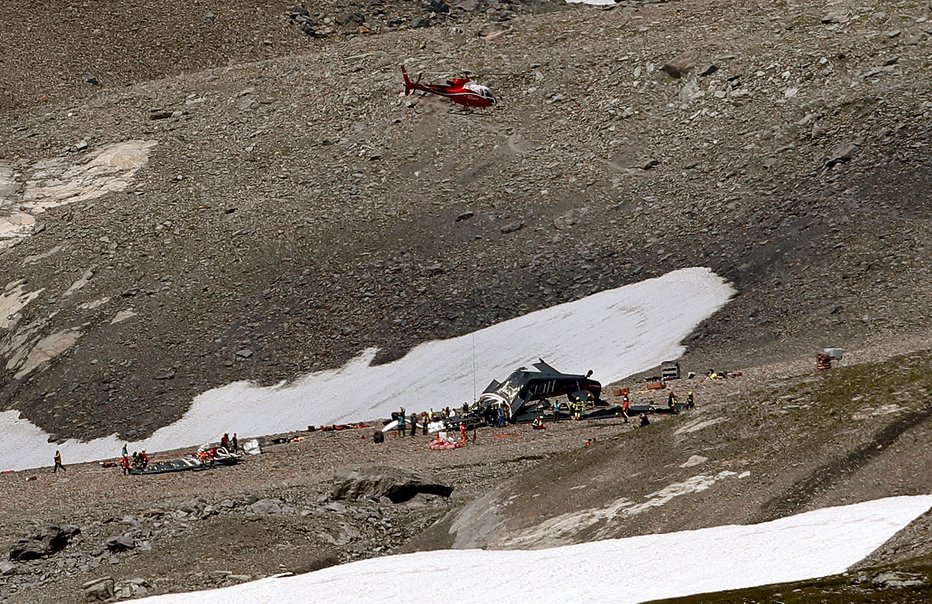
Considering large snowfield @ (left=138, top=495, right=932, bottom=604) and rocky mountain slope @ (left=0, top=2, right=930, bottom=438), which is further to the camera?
rocky mountain slope @ (left=0, top=2, right=930, bottom=438)

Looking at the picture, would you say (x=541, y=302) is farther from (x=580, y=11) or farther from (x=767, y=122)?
(x=580, y=11)

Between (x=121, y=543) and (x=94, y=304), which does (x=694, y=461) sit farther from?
(x=94, y=304)

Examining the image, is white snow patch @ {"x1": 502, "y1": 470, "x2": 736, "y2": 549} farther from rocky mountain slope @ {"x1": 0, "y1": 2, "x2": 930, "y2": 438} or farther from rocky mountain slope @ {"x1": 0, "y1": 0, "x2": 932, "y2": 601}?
rocky mountain slope @ {"x1": 0, "y1": 2, "x2": 930, "y2": 438}

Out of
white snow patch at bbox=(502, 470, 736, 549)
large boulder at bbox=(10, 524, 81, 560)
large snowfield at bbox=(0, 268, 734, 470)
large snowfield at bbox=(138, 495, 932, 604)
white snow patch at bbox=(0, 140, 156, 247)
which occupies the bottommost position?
large snowfield at bbox=(138, 495, 932, 604)

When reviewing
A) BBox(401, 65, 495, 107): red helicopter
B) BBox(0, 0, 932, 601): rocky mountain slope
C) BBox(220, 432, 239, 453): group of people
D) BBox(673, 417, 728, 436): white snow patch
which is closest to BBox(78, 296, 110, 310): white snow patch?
BBox(0, 0, 932, 601): rocky mountain slope

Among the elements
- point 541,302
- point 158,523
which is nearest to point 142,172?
point 541,302

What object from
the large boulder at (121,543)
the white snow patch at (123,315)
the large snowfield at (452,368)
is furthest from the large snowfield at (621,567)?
the white snow patch at (123,315)

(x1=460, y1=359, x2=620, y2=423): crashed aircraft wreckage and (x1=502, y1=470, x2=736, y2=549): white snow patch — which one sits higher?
(x1=460, y1=359, x2=620, y2=423): crashed aircraft wreckage

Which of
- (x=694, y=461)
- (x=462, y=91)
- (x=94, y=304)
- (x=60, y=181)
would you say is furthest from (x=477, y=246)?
(x=694, y=461)
